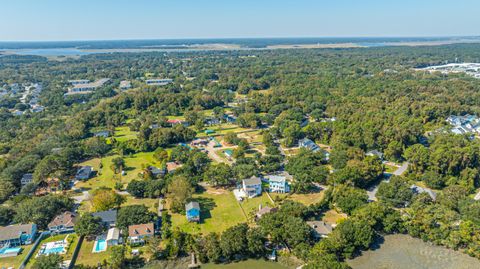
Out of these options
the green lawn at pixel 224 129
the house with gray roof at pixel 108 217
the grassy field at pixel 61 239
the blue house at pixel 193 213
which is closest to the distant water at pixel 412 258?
the blue house at pixel 193 213

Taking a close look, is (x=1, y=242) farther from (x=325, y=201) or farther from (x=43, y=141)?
(x=325, y=201)

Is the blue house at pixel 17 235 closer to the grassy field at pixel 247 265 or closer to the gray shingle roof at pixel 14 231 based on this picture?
the gray shingle roof at pixel 14 231

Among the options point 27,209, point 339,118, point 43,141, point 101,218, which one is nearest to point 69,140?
point 43,141

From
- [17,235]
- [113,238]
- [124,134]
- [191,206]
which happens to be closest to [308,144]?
[191,206]

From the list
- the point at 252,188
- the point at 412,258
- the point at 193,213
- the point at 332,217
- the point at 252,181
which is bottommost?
the point at 412,258

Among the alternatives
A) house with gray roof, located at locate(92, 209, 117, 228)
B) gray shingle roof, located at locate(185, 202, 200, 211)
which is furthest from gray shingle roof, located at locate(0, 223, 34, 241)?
gray shingle roof, located at locate(185, 202, 200, 211)

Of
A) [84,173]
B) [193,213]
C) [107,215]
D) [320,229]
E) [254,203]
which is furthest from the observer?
[84,173]

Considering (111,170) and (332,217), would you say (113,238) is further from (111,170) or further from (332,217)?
(332,217)
